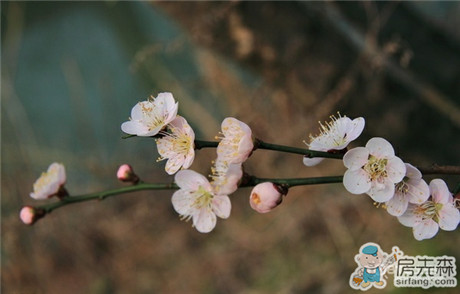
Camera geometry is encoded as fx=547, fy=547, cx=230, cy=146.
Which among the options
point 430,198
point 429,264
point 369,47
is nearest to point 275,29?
point 369,47

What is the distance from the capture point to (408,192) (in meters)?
0.65

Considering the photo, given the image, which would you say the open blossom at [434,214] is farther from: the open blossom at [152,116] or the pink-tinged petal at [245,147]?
the open blossom at [152,116]

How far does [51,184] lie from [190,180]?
0.28 m

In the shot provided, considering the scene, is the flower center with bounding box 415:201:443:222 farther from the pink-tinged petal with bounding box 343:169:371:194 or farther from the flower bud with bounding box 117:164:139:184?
the flower bud with bounding box 117:164:139:184

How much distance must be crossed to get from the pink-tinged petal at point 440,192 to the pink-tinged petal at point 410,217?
0.09ft

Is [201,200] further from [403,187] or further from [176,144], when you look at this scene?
[403,187]

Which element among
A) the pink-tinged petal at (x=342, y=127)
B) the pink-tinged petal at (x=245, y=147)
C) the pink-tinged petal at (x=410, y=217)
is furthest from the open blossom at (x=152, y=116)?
the pink-tinged petal at (x=410, y=217)

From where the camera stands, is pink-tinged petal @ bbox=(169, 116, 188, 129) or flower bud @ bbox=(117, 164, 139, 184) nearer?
pink-tinged petal @ bbox=(169, 116, 188, 129)

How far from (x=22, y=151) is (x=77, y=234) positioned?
440 mm

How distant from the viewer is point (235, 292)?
204cm

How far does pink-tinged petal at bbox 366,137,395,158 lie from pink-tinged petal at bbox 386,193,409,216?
0.05 metres

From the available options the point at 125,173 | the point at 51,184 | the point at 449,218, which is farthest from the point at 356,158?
the point at 51,184

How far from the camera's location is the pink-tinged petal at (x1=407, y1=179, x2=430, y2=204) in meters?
0.63

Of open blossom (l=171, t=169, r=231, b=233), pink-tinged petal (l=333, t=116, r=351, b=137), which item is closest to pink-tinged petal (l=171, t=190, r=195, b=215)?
open blossom (l=171, t=169, r=231, b=233)
